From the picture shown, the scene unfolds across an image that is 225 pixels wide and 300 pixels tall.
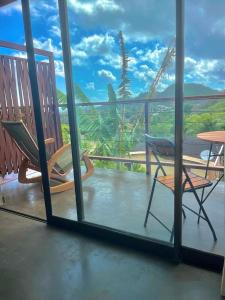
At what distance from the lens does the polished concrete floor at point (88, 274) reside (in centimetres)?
158

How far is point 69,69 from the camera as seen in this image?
2.00m

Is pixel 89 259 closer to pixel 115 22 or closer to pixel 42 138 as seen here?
pixel 42 138

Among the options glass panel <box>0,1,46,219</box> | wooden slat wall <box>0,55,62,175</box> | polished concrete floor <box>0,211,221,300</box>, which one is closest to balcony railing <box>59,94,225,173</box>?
wooden slat wall <box>0,55,62,175</box>

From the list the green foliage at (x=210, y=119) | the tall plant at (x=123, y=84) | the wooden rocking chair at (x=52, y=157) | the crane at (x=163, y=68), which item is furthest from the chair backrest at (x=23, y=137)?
the green foliage at (x=210, y=119)

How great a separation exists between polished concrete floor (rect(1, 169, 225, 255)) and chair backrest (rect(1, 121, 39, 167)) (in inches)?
20.8

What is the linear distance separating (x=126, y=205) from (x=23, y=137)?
4.78 feet

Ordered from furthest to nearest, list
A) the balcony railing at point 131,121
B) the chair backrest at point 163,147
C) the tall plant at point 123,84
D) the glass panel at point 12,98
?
1. the glass panel at point 12,98
2. the tall plant at point 123,84
3. the balcony railing at point 131,121
4. the chair backrest at point 163,147

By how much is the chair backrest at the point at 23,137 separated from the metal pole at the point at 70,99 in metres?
1.05

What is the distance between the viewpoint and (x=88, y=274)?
1.76m

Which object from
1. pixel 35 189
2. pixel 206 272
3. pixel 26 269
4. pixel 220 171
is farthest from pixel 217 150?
pixel 35 189

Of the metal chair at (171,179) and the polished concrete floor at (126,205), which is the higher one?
the metal chair at (171,179)

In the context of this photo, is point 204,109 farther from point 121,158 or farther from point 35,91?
point 35,91

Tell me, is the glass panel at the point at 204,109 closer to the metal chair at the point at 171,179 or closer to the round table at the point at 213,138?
the round table at the point at 213,138

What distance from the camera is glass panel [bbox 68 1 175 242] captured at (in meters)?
2.41
